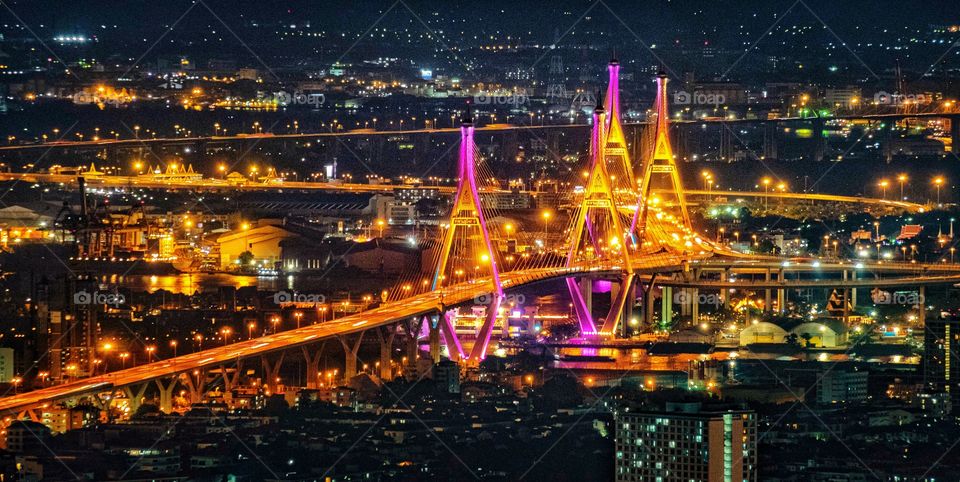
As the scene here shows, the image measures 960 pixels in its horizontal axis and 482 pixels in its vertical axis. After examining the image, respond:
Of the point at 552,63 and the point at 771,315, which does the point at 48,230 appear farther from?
the point at 552,63

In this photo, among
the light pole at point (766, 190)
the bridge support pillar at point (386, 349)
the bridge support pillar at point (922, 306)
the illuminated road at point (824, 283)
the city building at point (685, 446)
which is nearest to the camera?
the city building at point (685, 446)

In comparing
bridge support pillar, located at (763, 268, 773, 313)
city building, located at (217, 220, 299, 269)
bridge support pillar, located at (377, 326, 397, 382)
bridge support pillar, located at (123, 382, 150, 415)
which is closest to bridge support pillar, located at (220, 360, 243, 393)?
bridge support pillar, located at (123, 382, 150, 415)

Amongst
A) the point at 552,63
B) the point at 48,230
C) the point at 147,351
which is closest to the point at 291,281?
the point at 48,230

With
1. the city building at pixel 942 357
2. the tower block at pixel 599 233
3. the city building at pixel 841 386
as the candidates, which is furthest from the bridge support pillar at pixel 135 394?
the tower block at pixel 599 233

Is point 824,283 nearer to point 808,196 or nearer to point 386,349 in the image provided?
point 386,349

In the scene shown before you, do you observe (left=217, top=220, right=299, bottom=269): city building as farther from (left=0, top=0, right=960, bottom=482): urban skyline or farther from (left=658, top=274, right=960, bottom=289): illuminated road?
(left=658, top=274, right=960, bottom=289): illuminated road

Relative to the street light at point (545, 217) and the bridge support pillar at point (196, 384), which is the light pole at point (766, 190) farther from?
the bridge support pillar at point (196, 384)
